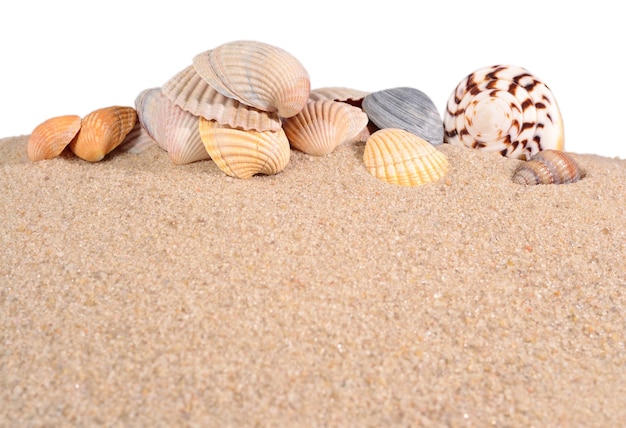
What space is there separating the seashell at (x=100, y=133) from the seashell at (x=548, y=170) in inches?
84.8

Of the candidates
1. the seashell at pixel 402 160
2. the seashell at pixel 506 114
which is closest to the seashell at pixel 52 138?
the seashell at pixel 402 160

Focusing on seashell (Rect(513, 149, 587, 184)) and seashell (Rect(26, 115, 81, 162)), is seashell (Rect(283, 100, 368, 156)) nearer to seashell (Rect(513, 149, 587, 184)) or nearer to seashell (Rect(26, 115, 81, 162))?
seashell (Rect(513, 149, 587, 184))

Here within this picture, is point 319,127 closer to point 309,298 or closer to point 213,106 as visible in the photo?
point 213,106

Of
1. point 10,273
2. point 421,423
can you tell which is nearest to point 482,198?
point 421,423

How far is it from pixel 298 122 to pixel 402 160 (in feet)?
1.85

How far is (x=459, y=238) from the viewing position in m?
3.01

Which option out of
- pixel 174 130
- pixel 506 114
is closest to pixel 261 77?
pixel 174 130

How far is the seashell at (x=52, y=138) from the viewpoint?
11.8ft

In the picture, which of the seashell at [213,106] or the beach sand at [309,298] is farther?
the seashell at [213,106]

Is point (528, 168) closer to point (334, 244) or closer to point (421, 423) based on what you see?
point (334, 244)

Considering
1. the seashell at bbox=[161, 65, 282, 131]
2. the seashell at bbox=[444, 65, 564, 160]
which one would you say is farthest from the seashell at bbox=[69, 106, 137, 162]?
the seashell at bbox=[444, 65, 564, 160]

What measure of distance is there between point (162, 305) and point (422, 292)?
103 centimetres

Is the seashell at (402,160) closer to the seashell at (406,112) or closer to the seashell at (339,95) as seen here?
the seashell at (406,112)

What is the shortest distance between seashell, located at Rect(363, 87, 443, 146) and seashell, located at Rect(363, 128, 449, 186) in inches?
11.2
